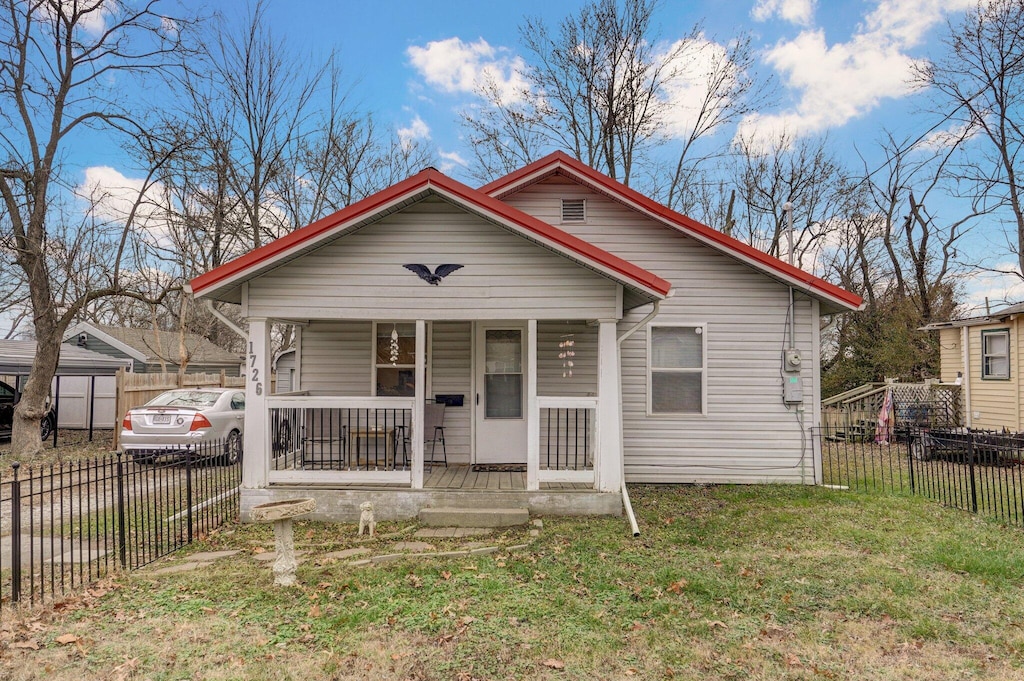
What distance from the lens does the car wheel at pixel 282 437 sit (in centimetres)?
795

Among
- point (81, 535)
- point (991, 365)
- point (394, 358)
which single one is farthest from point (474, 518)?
point (991, 365)

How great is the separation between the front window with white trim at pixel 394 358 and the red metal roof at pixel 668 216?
2.73m

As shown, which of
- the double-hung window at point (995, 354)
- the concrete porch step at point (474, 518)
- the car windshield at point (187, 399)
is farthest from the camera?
the double-hung window at point (995, 354)

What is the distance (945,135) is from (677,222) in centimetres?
1452

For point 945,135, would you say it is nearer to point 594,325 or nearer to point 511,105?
point 511,105

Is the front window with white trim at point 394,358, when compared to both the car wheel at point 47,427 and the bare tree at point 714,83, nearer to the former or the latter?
the car wheel at point 47,427

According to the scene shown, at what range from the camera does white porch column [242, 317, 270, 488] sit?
7125 mm

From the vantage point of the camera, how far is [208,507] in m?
7.50

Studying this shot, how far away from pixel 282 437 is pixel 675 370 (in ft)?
19.7

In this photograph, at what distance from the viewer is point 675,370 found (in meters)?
9.51

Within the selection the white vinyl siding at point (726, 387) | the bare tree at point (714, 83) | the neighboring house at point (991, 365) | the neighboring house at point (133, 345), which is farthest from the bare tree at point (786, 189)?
the neighboring house at point (133, 345)

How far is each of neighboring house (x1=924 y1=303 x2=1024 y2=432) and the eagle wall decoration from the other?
1365 centimetres

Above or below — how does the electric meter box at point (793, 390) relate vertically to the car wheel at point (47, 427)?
above

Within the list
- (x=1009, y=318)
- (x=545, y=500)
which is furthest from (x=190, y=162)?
(x=1009, y=318)
